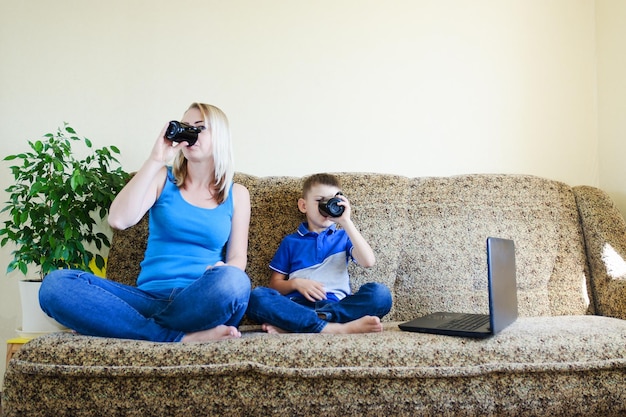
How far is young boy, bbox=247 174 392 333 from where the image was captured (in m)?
1.35

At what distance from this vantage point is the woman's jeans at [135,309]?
3.92 ft

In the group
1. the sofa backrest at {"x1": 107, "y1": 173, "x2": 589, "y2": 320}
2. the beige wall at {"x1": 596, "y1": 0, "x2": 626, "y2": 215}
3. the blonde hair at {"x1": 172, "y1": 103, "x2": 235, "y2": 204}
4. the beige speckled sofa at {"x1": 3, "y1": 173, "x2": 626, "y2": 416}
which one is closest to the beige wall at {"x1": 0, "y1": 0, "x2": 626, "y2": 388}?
the beige wall at {"x1": 596, "y1": 0, "x2": 626, "y2": 215}

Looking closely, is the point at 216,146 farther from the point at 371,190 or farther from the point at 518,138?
the point at 518,138

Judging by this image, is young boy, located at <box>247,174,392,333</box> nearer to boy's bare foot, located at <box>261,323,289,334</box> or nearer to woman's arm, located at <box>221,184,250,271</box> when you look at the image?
boy's bare foot, located at <box>261,323,289,334</box>

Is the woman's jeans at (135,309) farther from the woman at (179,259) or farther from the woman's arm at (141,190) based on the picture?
the woman's arm at (141,190)

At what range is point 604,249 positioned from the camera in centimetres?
171

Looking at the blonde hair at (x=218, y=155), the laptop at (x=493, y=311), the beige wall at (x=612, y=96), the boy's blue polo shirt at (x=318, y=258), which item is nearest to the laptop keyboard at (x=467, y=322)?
the laptop at (x=493, y=311)

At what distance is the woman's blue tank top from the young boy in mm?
203

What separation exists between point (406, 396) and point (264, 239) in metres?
0.80

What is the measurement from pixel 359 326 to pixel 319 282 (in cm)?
25

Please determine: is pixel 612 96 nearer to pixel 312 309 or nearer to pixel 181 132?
pixel 312 309

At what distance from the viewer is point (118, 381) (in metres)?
1.07

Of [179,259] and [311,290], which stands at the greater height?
[179,259]

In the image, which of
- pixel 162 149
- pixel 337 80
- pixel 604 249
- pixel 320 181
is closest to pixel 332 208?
pixel 320 181
